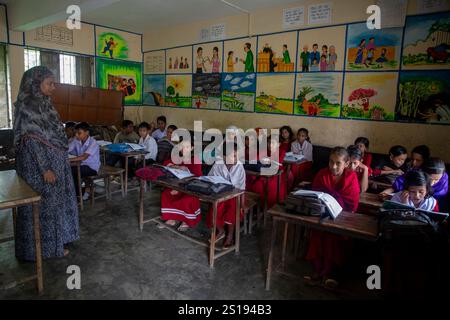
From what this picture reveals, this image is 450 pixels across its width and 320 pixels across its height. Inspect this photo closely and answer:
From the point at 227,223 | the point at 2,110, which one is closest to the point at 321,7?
the point at 227,223

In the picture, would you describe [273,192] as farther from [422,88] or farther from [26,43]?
[26,43]

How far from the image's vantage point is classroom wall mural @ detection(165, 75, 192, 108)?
731 cm

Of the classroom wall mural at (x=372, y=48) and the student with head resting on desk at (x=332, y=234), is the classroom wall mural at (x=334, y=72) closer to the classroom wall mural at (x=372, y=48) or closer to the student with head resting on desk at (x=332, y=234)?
the classroom wall mural at (x=372, y=48)

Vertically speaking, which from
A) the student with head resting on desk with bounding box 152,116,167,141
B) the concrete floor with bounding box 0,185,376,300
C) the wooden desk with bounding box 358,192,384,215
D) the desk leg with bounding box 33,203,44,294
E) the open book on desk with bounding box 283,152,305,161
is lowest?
the concrete floor with bounding box 0,185,376,300

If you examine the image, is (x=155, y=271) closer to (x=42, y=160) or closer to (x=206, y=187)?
(x=206, y=187)

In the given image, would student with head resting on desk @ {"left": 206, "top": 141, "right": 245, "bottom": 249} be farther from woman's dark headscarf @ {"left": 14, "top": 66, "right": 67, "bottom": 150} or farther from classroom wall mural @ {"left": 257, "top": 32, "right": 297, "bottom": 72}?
classroom wall mural @ {"left": 257, "top": 32, "right": 297, "bottom": 72}

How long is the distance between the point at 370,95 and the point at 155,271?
3.98 metres

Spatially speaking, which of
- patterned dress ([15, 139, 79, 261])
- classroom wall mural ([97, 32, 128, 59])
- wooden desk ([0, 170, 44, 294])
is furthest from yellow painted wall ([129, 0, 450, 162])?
wooden desk ([0, 170, 44, 294])

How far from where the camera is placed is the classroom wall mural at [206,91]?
672 centimetres

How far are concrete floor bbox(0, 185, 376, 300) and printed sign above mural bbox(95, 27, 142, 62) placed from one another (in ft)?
16.8

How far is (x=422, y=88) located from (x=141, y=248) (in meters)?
4.19

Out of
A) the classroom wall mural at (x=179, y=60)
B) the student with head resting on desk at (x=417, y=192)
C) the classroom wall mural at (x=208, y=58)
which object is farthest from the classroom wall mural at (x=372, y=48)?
the classroom wall mural at (x=179, y=60)

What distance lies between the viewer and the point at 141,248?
10.6ft

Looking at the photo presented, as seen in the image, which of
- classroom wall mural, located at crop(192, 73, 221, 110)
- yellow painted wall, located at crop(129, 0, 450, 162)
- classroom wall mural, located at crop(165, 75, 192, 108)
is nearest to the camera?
yellow painted wall, located at crop(129, 0, 450, 162)
